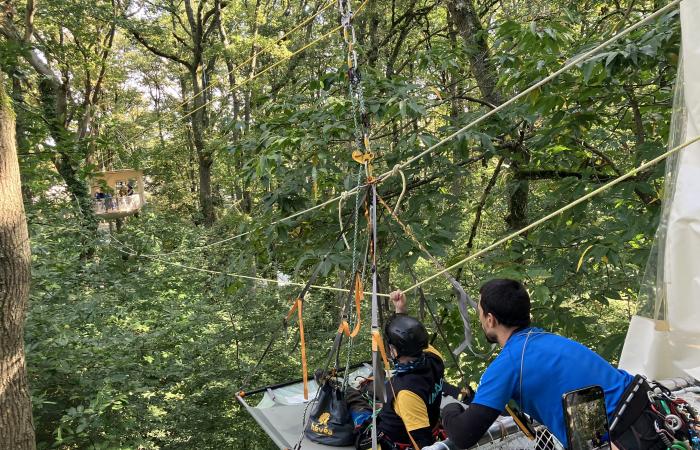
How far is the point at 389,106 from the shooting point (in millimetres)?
2598

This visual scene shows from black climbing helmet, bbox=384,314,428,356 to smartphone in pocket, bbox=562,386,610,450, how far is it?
0.86 m

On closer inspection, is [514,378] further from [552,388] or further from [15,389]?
[15,389]

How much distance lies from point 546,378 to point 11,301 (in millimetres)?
2930

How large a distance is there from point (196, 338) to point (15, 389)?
90.7 inches

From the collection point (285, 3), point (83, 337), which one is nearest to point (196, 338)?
point (83, 337)

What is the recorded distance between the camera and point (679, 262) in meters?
1.57

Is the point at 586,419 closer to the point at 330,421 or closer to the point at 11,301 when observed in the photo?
the point at 330,421

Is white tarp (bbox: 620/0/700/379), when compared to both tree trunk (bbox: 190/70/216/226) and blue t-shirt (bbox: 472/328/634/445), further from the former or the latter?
tree trunk (bbox: 190/70/216/226)

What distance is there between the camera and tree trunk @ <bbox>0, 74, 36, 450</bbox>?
273 centimetres

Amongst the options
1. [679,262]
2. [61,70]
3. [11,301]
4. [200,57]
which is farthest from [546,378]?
[61,70]

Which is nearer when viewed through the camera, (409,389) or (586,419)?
(586,419)

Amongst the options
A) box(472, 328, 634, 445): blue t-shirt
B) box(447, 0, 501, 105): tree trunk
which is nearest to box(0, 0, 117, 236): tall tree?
box(447, 0, 501, 105): tree trunk

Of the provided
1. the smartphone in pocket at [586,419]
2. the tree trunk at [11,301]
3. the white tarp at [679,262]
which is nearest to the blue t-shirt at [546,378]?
the smartphone in pocket at [586,419]

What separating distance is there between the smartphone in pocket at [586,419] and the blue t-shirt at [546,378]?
0.34 ft
